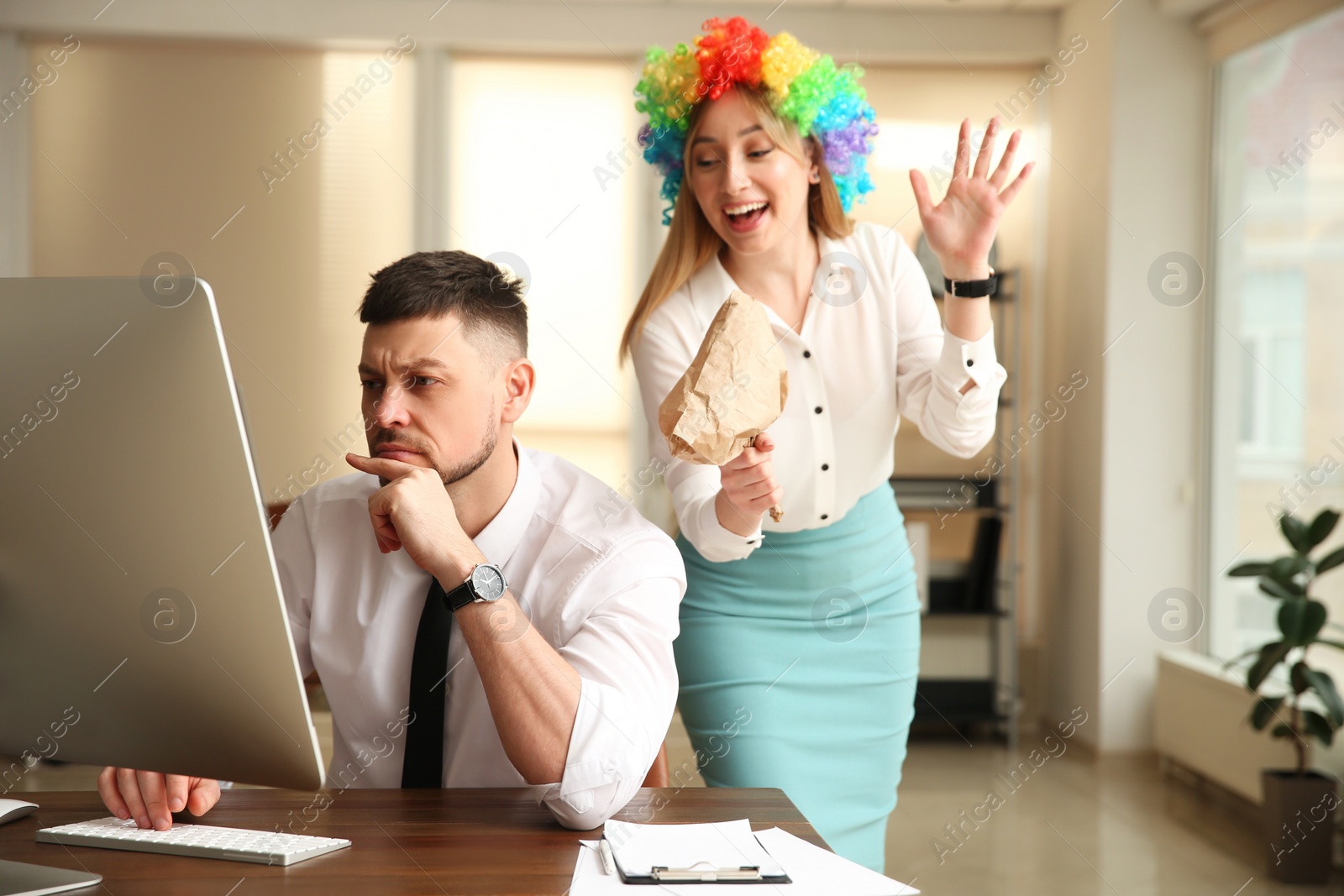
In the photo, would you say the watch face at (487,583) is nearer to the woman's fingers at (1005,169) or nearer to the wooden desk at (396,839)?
the wooden desk at (396,839)

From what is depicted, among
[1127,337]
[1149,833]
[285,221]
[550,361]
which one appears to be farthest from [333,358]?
[1149,833]

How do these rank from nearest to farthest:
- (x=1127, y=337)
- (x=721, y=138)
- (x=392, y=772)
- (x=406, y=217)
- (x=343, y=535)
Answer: (x=392, y=772) < (x=343, y=535) < (x=721, y=138) < (x=1127, y=337) < (x=406, y=217)

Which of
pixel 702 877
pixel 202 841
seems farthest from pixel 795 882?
pixel 202 841

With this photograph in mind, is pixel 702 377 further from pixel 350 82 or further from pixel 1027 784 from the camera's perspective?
pixel 350 82

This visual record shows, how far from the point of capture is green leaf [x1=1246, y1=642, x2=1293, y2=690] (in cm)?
327

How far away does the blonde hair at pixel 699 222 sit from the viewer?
6.60 ft

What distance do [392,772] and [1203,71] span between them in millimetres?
4411

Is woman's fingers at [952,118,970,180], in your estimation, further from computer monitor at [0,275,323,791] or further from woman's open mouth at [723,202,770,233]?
computer monitor at [0,275,323,791]

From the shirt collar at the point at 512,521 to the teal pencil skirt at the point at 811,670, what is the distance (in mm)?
674

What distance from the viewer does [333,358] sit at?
17.1 ft

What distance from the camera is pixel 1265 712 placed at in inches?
130

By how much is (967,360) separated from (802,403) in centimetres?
31

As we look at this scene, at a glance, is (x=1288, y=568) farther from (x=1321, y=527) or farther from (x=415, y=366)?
(x=415, y=366)

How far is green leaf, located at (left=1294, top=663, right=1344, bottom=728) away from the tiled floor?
18.9 inches
